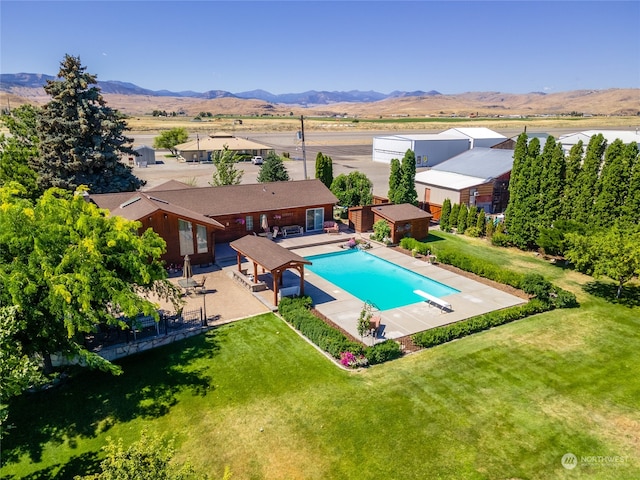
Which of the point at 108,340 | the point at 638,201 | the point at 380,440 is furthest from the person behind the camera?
the point at 638,201

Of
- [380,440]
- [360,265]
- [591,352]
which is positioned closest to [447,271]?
[360,265]

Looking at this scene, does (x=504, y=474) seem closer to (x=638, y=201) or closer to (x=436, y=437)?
(x=436, y=437)

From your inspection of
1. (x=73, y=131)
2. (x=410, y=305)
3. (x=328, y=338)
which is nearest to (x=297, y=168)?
(x=73, y=131)

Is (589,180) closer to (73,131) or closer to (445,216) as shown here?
(445,216)

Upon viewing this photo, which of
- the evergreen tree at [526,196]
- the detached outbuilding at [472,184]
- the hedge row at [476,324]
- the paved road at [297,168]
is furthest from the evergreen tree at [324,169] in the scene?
the hedge row at [476,324]

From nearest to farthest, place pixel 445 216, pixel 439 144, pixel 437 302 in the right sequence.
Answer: pixel 437 302, pixel 445 216, pixel 439 144

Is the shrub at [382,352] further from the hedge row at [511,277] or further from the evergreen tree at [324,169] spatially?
the evergreen tree at [324,169]

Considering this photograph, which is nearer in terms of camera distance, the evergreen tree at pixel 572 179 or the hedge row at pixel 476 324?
the hedge row at pixel 476 324
